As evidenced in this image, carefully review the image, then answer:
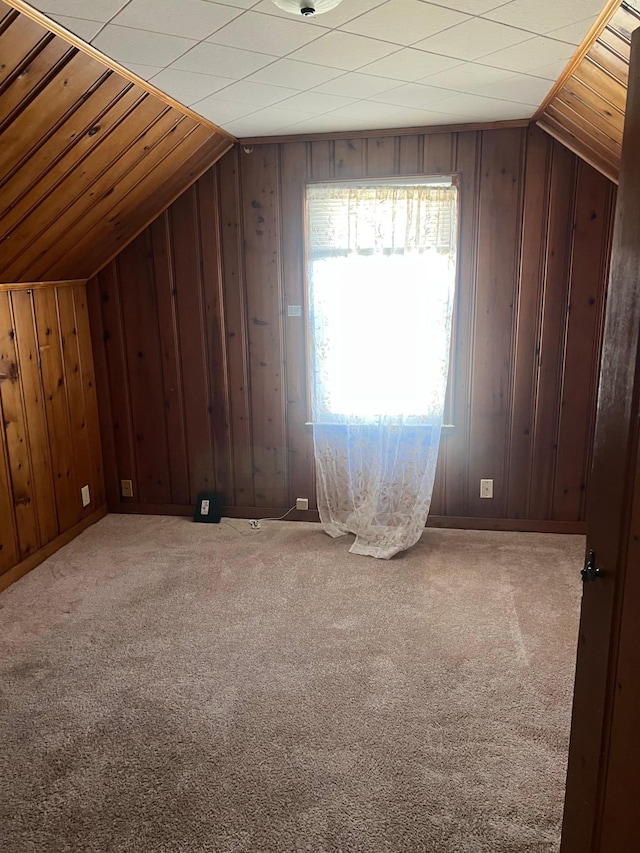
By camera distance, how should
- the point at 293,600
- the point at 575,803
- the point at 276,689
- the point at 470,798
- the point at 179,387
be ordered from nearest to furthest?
the point at 575,803 < the point at 470,798 < the point at 276,689 < the point at 293,600 < the point at 179,387

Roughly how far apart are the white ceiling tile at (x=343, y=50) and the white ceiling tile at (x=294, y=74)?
6 centimetres

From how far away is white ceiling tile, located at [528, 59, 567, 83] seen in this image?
2.40 meters

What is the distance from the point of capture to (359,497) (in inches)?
149

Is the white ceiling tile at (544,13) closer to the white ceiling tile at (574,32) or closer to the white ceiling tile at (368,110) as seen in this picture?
the white ceiling tile at (574,32)

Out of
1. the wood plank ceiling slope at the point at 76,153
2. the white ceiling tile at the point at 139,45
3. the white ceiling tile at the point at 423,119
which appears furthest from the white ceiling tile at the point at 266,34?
the white ceiling tile at the point at 423,119

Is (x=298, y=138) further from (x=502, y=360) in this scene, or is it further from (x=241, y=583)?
(x=241, y=583)

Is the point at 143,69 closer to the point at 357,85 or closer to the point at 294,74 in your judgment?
the point at 294,74

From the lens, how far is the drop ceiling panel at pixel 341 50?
1.88 meters

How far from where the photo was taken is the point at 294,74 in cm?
248

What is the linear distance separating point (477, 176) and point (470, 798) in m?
3.00

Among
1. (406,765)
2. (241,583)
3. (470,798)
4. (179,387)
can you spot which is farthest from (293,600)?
(179,387)

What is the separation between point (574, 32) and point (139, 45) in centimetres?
142

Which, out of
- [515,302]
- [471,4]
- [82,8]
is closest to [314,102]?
[471,4]

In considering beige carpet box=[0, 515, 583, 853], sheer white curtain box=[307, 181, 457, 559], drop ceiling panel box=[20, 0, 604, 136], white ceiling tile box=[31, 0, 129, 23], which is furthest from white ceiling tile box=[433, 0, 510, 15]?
beige carpet box=[0, 515, 583, 853]
